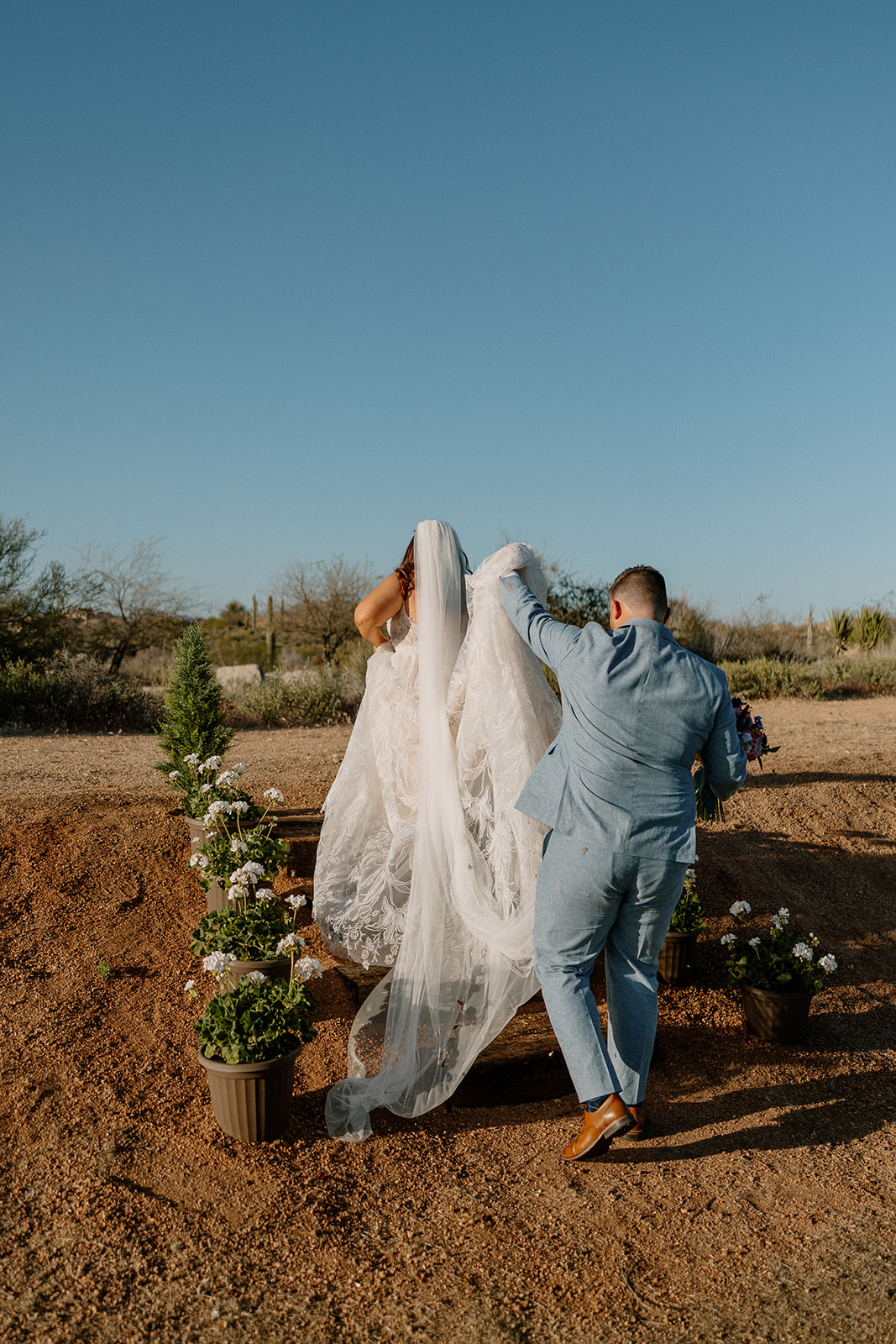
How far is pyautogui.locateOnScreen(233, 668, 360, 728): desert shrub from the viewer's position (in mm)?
12680

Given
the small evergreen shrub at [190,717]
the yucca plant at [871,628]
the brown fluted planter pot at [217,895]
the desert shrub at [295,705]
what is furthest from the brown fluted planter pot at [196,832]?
the yucca plant at [871,628]

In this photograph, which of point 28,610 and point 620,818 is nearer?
point 620,818

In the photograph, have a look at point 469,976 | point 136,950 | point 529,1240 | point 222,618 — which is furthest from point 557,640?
point 222,618

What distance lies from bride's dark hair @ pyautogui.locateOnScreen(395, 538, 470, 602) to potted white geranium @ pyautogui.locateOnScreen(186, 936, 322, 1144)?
1.62 meters

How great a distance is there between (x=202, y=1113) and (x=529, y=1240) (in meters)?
1.27

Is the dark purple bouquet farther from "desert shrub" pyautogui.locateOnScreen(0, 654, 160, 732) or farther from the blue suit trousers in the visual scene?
"desert shrub" pyautogui.locateOnScreen(0, 654, 160, 732)

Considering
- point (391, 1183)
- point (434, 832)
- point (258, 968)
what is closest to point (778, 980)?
point (434, 832)

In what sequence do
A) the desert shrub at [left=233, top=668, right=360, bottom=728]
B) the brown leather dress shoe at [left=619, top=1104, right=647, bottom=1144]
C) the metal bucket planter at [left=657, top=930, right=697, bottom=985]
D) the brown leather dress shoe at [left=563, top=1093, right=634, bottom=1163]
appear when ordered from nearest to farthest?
the brown leather dress shoe at [left=563, top=1093, right=634, bottom=1163] → the brown leather dress shoe at [left=619, top=1104, right=647, bottom=1144] → the metal bucket planter at [left=657, top=930, right=697, bottom=985] → the desert shrub at [left=233, top=668, right=360, bottom=728]

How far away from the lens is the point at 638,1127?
3250mm

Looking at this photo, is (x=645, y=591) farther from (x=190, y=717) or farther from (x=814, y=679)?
(x=814, y=679)

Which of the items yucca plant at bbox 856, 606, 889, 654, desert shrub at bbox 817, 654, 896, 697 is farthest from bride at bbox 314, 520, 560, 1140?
yucca plant at bbox 856, 606, 889, 654

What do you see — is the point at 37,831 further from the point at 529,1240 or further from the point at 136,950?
the point at 529,1240

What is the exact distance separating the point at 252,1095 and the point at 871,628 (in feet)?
71.3

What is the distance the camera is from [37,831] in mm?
5289
